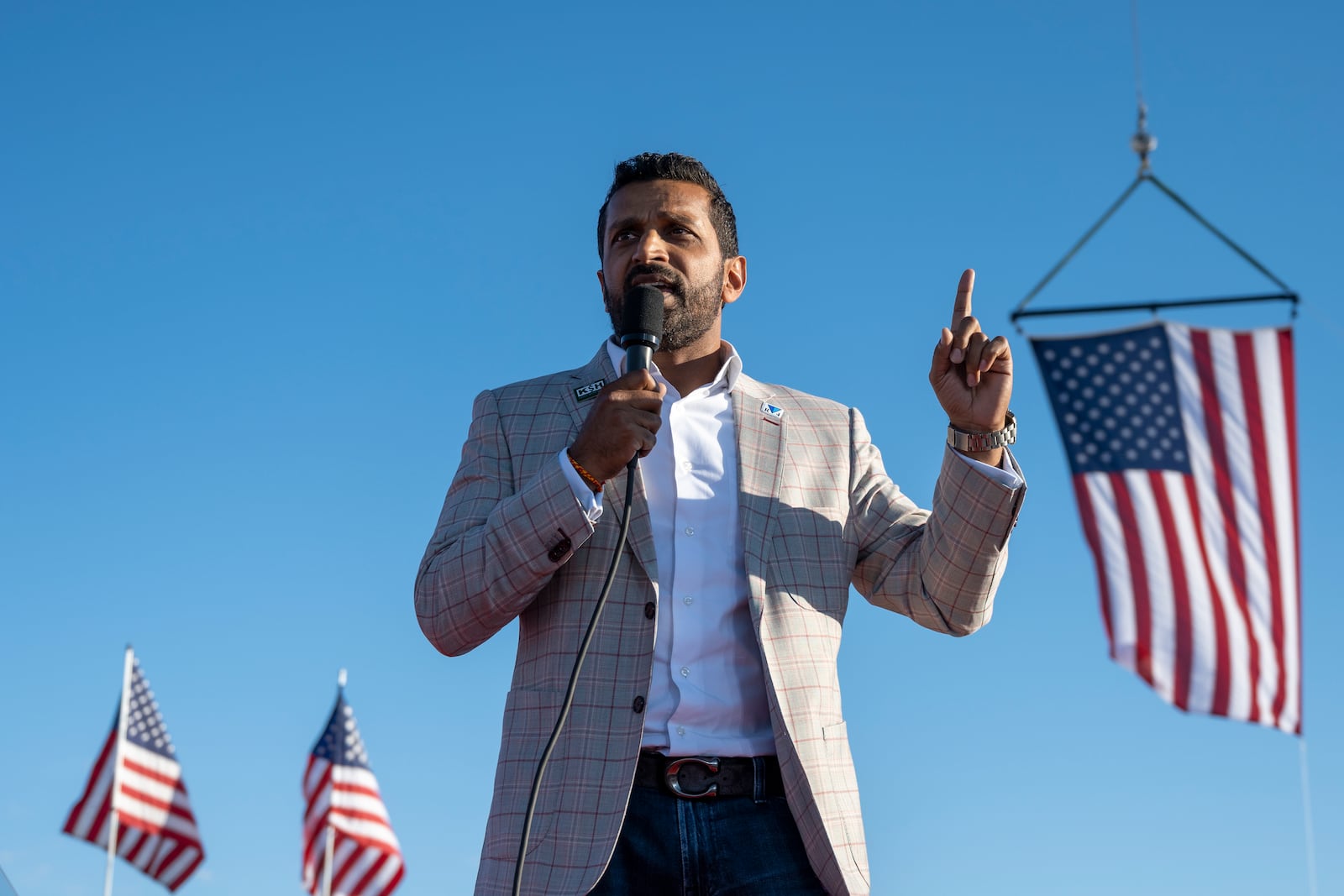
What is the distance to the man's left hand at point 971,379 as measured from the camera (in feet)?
11.4

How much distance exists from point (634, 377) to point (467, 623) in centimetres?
72

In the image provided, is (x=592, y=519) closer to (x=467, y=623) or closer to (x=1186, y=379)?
(x=467, y=623)

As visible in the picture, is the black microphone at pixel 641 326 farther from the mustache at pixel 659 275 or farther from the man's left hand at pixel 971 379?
the man's left hand at pixel 971 379

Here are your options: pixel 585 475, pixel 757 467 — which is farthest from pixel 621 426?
pixel 757 467

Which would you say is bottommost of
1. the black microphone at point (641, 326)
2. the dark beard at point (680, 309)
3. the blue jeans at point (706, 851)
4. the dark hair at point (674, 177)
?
the blue jeans at point (706, 851)

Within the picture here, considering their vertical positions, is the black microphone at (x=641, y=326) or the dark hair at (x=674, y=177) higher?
the dark hair at (x=674, y=177)

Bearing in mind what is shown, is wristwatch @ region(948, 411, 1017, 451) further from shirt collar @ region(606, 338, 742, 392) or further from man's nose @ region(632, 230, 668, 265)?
man's nose @ region(632, 230, 668, 265)

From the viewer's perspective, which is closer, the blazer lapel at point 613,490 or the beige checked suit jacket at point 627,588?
the beige checked suit jacket at point 627,588

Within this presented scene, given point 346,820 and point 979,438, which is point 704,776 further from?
point 346,820

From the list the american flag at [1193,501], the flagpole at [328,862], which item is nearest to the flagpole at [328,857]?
the flagpole at [328,862]

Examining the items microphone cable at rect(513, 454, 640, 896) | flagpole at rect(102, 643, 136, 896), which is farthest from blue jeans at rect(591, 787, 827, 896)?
flagpole at rect(102, 643, 136, 896)

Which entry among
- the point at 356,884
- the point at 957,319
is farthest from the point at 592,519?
the point at 356,884

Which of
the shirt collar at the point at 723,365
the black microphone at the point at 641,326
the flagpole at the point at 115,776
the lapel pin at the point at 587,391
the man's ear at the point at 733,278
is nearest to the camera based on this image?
the black microphone at the point at 641,326

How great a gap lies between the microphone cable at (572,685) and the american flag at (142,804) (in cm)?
1631
